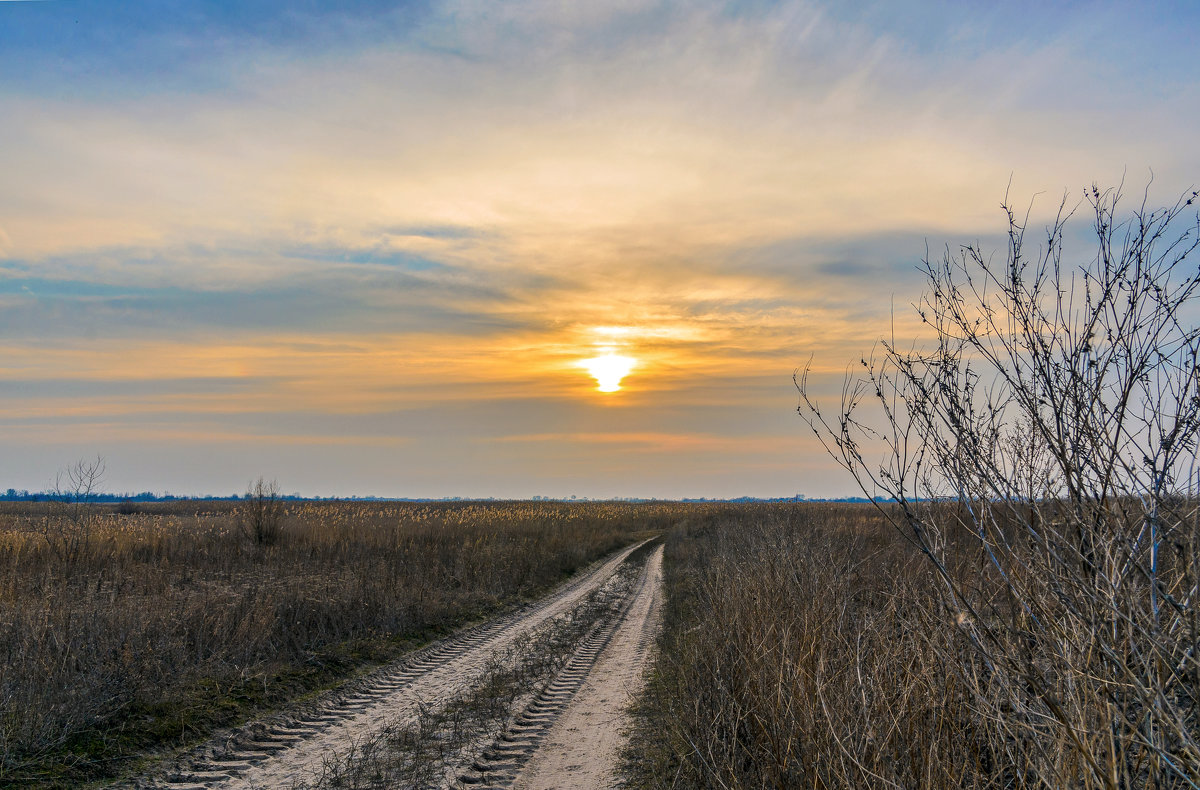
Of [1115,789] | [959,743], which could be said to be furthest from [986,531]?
[1115,789]

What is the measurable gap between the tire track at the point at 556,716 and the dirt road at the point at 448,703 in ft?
0.04

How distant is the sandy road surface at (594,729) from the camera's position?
6.73 metres

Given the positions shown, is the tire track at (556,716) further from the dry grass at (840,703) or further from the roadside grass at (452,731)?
the dry grass at (840,703)

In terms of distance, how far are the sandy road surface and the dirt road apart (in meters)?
0.01

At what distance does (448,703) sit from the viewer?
29.5ft

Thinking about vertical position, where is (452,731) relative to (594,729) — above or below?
above

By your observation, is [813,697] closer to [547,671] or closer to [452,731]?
[452,731]

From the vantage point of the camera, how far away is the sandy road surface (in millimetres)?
6734

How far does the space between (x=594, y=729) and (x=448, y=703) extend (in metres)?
1.95

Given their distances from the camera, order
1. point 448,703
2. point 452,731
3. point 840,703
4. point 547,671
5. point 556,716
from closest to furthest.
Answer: point 840,703 → point 452,731 → point 556,716 → point 448,703 → point 547,671

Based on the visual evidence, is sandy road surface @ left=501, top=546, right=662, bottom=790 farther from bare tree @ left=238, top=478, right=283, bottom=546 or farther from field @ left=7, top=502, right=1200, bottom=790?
bare tree @ left=238, top=478, right=283, bottom=546

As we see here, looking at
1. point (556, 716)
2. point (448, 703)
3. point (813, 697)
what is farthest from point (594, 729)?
point (813, 697)

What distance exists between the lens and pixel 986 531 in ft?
12.3

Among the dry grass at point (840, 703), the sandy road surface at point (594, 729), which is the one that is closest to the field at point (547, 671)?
the dry grass at point (840, 703)
